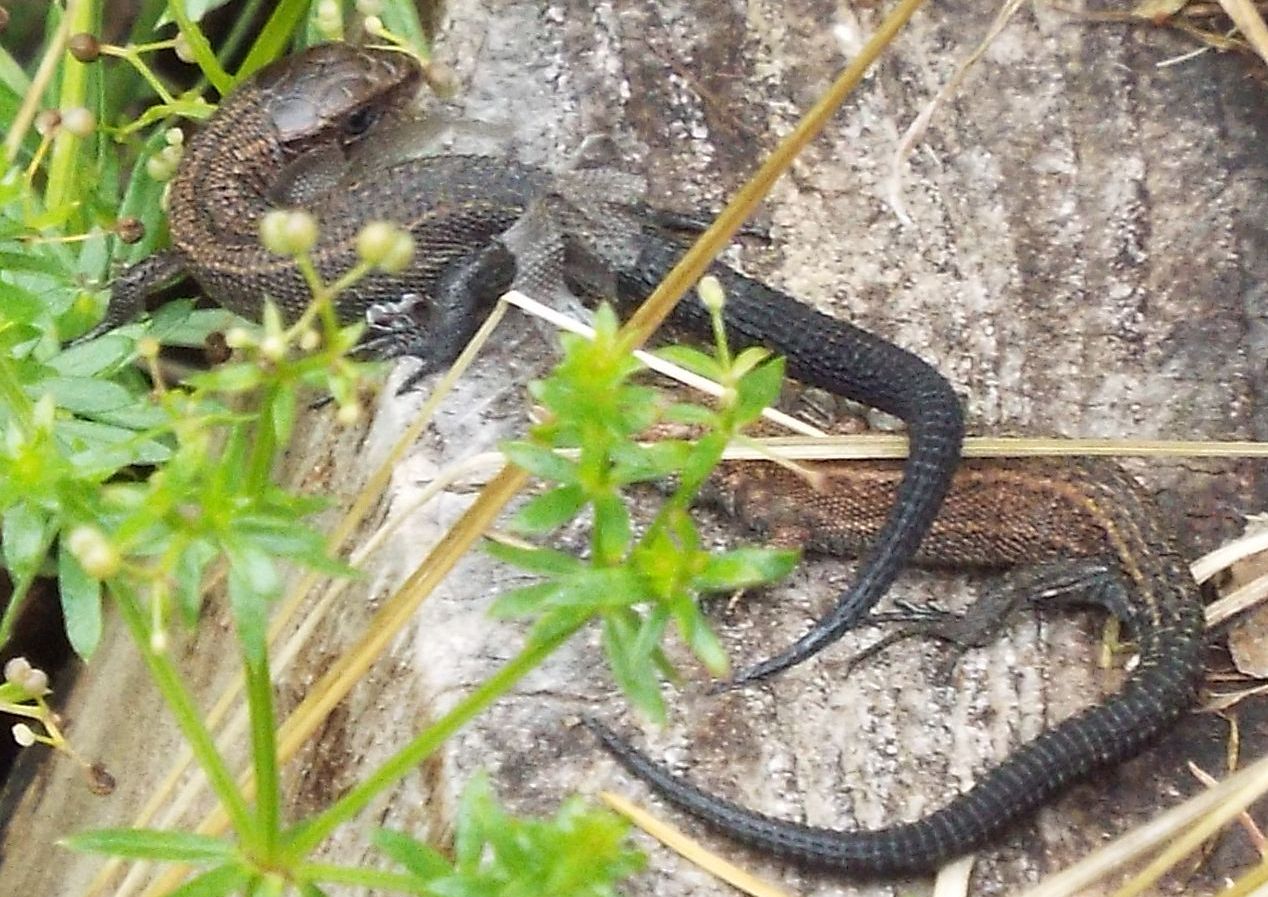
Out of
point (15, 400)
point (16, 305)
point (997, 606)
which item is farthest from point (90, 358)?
point (997, 606)

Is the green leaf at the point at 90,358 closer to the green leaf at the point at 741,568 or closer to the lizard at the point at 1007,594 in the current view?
the lizard at the point at 1007,594

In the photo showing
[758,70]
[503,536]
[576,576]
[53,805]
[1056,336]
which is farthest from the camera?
[53,805]


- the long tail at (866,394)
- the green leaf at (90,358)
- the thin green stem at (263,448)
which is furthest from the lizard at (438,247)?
the thin green stem at (263,448)

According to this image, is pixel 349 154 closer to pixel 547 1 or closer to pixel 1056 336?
pixel 547 1

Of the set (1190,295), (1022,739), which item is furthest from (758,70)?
(1022,739)

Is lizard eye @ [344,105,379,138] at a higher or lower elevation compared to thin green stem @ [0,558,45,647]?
higher

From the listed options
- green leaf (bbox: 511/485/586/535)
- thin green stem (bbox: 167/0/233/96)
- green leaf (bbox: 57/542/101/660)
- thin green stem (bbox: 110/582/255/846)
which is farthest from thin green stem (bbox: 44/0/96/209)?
green leaf (bbox: 511/485/586/535)

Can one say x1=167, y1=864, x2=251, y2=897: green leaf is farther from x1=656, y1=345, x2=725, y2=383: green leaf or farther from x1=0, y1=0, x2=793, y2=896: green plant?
x1=656, y1=345, x2=725, y2=383: green leaf
